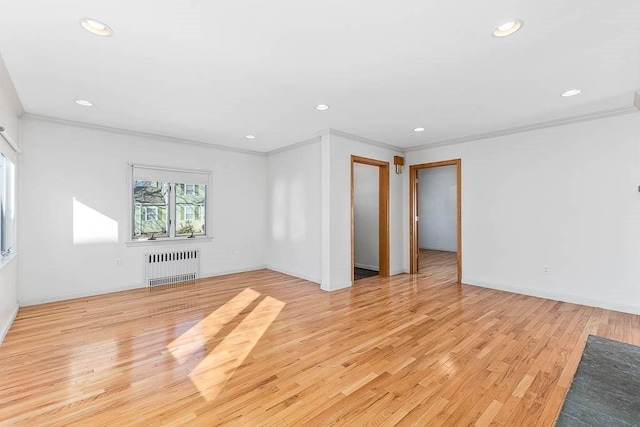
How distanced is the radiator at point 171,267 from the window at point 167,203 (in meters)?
0.33

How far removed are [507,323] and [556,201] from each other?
2.11 m

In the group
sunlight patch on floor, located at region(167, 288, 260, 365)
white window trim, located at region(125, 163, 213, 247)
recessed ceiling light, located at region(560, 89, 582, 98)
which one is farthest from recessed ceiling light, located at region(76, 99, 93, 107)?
recessed ceiling light, located at region(560, 89, 582, 98)

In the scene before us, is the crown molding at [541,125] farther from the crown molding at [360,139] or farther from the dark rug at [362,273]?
the dark rug at [362,273]

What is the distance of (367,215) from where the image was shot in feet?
22.0

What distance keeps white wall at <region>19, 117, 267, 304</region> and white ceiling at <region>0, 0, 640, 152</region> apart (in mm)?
514

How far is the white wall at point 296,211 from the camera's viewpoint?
545 cm

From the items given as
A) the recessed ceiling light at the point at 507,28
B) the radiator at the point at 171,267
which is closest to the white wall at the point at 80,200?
the radiator at the point at 171,267

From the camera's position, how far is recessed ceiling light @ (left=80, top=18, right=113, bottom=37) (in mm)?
2035

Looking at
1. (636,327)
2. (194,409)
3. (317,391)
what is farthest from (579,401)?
(194,409)

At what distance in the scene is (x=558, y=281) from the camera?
4.28 metres

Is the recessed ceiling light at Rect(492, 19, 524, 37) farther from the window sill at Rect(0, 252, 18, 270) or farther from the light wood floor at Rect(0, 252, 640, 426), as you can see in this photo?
the window sill at Rect(0, 252, 18, 270)

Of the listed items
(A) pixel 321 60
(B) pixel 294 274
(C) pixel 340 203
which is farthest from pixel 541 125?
(B) pixel 294 274

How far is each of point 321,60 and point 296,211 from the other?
3.59 meters

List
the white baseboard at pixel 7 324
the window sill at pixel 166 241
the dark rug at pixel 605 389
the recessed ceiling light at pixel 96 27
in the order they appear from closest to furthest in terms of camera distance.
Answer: the dark rug at pixel 605 389 → the recessed ceiling light at pixel 96 27 → the white baseboard at pixel 7 324 → the window sill at pixel 166 241
